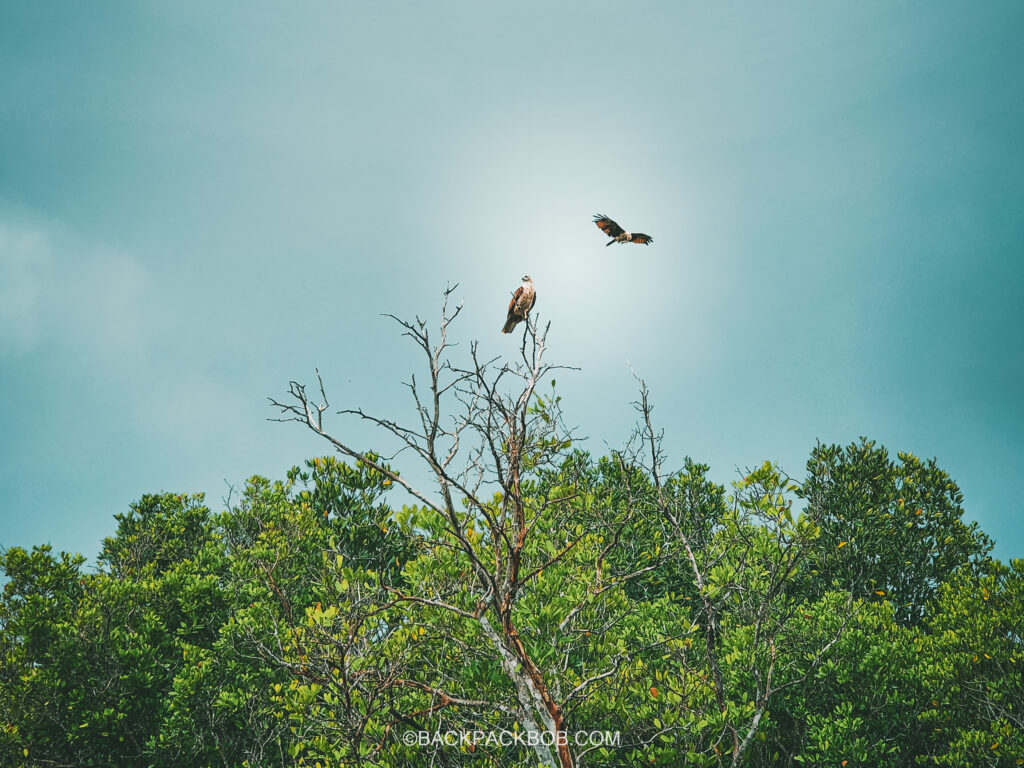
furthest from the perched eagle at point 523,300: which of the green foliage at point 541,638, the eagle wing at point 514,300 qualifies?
the green foliage at point 541,638

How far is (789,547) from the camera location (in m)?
9.24

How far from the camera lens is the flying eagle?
10867 mm

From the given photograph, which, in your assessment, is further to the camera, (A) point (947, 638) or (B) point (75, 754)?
(B) point (75, 754)

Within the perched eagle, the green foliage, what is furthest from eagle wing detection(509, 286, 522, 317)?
the green foliage

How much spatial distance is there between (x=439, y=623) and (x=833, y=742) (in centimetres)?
773

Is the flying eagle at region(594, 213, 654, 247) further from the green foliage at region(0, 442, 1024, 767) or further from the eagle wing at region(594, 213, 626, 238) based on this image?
the green foliage at region(0, 442, 1024, 767)

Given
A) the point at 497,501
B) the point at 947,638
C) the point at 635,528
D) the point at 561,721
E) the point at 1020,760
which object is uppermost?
the point at 635,528

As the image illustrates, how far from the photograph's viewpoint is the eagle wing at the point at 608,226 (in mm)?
10883

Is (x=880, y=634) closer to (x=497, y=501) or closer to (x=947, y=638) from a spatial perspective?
(x=947, y=638)

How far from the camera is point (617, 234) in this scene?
1105 cm

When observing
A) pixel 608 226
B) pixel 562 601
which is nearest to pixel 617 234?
pixel 608 226

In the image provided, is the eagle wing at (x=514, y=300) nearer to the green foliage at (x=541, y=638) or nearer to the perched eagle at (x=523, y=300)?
the perched eagle at (x=523, y=300)

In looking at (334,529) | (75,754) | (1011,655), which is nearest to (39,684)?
(75,754)

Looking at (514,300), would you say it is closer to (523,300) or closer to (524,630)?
(523,300)
